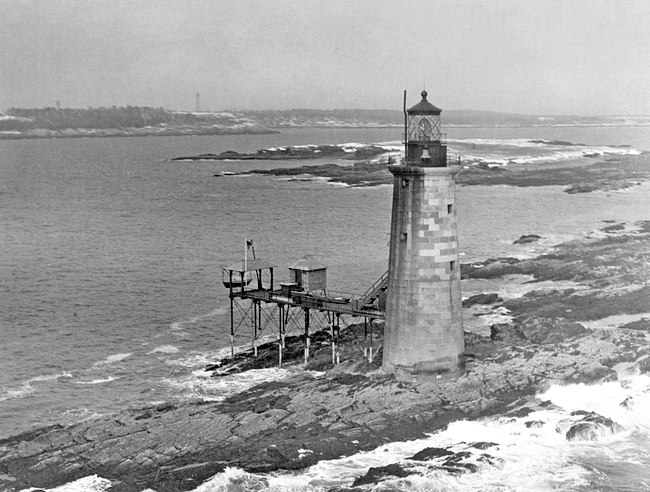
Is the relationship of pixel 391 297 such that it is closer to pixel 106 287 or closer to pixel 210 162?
pixel 106 287

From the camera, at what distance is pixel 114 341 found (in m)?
37.4

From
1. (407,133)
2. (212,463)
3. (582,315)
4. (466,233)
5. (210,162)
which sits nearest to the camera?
(212,463)

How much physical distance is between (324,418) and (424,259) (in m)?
5.57

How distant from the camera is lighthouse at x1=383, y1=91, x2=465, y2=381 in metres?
25.4

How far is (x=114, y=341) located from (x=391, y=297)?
15948 millimetres

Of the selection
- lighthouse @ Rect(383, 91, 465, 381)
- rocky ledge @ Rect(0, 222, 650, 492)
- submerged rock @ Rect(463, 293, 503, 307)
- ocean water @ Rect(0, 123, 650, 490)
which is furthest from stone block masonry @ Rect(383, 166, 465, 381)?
submerged rock @ Rect(463, 293, 503, 307)

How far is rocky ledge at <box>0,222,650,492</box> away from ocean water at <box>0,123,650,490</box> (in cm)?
217

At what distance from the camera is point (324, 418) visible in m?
24.0

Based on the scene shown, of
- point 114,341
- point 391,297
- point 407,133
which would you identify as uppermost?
point 407,133

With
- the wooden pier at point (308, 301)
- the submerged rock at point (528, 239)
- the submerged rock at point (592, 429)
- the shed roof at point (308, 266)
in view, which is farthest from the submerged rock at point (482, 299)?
the submerged rock at point (528, 239)

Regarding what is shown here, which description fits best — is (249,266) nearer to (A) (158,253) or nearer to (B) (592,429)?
(B) (592,429)

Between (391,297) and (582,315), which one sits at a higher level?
(391,297)

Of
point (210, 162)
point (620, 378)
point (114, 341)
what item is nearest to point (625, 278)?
point (620, 378)

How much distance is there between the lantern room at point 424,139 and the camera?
2547 centimetres
